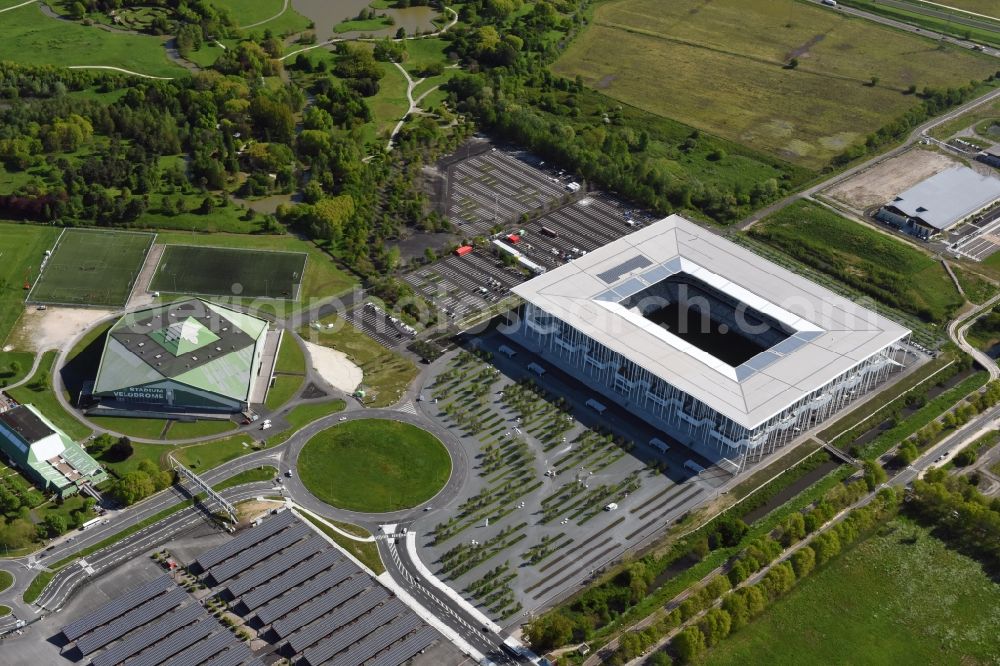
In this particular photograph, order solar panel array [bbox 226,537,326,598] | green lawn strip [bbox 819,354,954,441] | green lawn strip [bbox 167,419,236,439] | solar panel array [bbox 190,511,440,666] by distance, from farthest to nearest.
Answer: green lawn strip [bbox 819,354,954,441] → green lawn strip [bbox 167,419,236,439] → solar panel array [bbox 226,537,326,598] → solar panel array [bbox 190,511,440,666]

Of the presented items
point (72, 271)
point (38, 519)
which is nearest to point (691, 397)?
point (38, 519)

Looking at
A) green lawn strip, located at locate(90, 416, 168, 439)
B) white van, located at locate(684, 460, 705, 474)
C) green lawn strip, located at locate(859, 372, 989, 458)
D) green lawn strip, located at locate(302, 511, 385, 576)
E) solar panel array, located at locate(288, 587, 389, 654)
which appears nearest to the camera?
solar panel array, located at locate(288, 587, 389, 654)

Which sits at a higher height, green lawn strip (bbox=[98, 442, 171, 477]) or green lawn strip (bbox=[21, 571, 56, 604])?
green lawn strip (bbox=[98, 442, 171, 477])

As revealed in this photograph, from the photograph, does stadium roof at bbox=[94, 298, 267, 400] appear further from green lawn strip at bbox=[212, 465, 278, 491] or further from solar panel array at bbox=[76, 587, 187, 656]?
solar panel array at bbox=[76, 587, 187, 656]

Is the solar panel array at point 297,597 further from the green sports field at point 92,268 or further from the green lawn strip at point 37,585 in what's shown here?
the green sports field at point 92,268

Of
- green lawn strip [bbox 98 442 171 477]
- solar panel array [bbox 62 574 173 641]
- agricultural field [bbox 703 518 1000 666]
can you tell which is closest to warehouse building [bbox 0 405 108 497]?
green lawn strip [bbox 98 442 171 477]

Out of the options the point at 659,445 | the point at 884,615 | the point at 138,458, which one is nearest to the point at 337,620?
the point at 138,458
